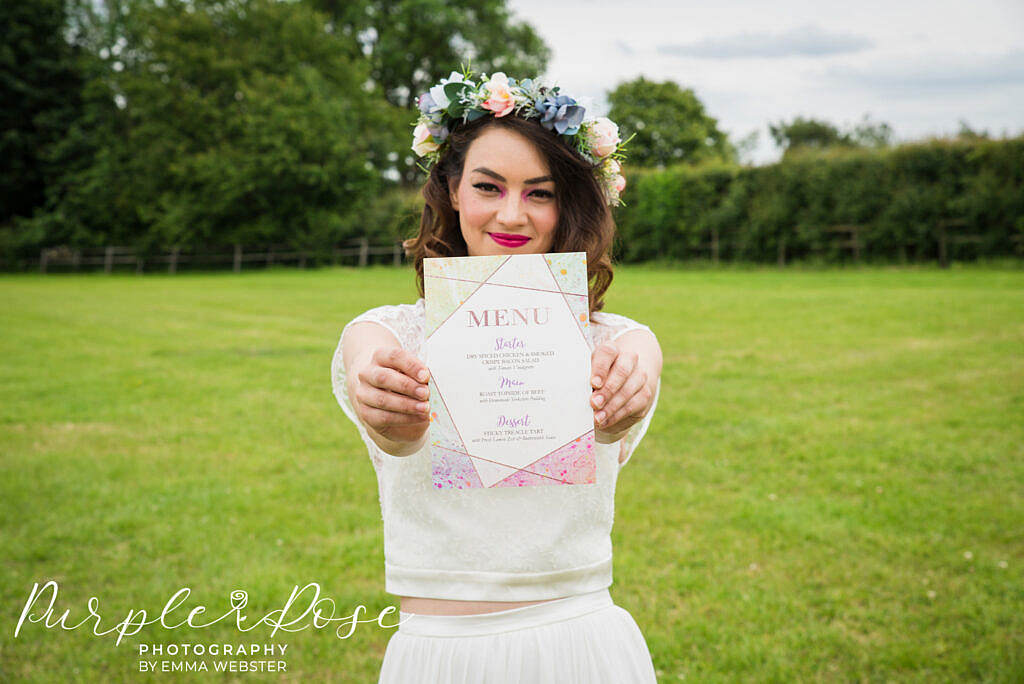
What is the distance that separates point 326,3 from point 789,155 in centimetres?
2410

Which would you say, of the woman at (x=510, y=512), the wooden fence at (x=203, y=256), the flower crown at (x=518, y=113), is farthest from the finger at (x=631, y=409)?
the wooden fence at (x=203, y=256)

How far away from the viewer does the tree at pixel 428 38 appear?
33688mm

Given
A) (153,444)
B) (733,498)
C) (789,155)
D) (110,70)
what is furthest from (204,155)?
(733,498)

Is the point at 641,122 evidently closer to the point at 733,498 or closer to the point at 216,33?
the point at 216,33

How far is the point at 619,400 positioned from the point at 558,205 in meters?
0.62

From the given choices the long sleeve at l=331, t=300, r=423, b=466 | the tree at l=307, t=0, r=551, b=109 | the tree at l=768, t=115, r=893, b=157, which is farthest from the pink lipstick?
the tree at l=768, t=115, r=893, b=157

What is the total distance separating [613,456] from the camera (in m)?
1.87

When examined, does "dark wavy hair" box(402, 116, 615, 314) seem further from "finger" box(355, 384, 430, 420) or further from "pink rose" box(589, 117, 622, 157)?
"finger" box(355, 384, 430, 420)

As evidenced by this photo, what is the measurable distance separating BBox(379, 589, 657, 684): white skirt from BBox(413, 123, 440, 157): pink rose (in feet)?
3.87

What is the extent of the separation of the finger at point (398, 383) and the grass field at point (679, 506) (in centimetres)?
225

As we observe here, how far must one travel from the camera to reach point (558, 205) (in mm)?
1907

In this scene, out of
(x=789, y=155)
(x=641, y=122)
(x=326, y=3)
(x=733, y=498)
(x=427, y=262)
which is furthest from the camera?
(x=641, y=122)

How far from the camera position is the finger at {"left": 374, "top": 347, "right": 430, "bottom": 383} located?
56.0 inches

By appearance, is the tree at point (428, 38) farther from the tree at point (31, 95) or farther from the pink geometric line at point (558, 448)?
the pink geometric line at point (558, 448)
